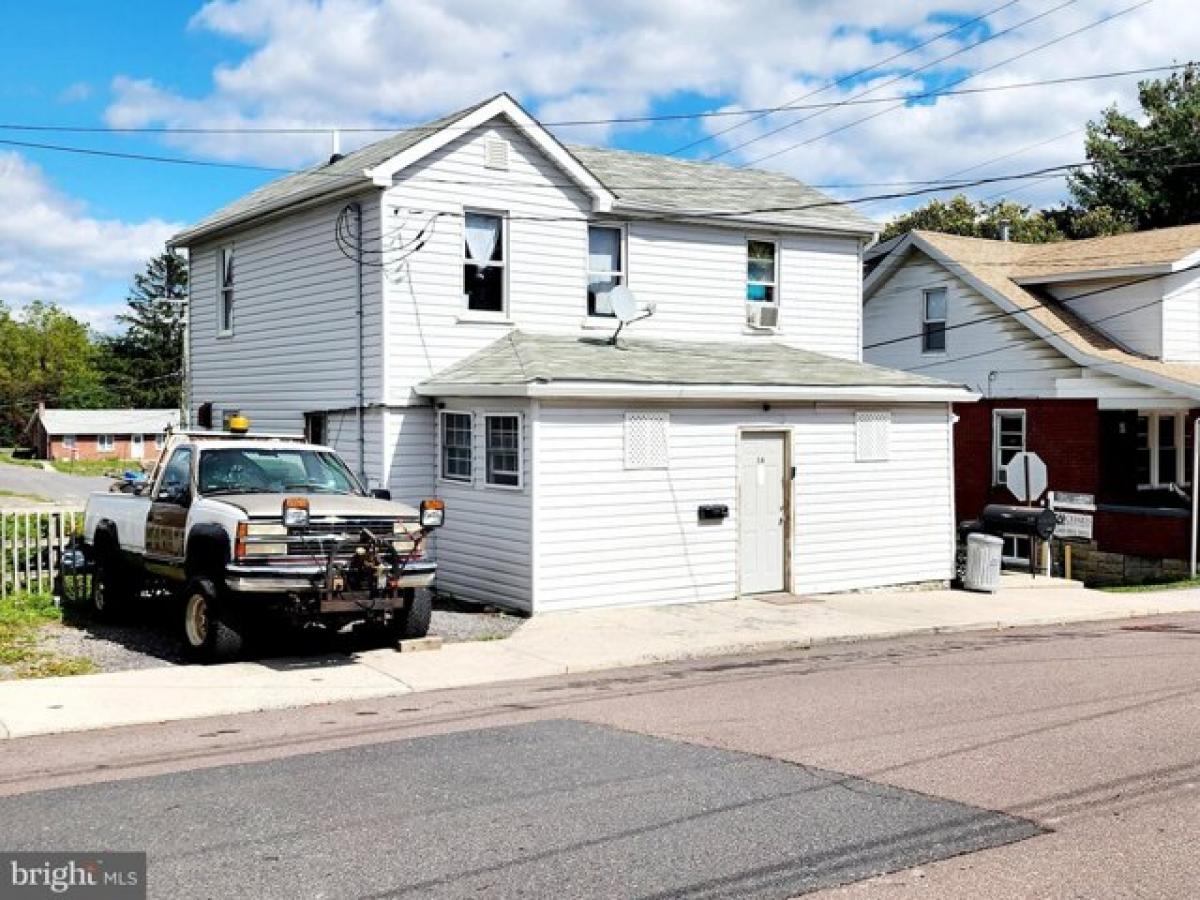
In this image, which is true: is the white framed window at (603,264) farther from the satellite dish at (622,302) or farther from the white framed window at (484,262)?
the white framed window at (484,262)

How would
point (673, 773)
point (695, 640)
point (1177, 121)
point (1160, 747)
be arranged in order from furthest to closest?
point (1177, 121)
point (695, 640)
point (1160, 747)
point (673, 773)

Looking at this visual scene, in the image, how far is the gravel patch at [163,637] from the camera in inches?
497

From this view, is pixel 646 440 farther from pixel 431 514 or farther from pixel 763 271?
pixel 763 271

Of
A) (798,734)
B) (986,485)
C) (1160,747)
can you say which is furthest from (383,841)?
(986,485)

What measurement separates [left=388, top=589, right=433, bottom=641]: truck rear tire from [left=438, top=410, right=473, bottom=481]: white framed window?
425 centimetres

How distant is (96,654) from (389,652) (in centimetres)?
299

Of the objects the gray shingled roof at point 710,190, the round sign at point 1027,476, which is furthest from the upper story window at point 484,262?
the round sign at point 1027,476

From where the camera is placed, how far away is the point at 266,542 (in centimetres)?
1171

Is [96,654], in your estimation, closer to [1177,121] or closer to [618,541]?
[618,541]

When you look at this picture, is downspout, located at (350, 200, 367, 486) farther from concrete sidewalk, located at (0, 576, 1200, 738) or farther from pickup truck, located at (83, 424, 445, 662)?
concrete sidewalk, located at (0, 576, 1200, 738)

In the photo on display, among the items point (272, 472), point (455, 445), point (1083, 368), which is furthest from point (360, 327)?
point (1083, 368)

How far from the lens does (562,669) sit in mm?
12445

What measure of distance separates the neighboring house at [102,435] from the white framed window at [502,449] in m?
79.5
